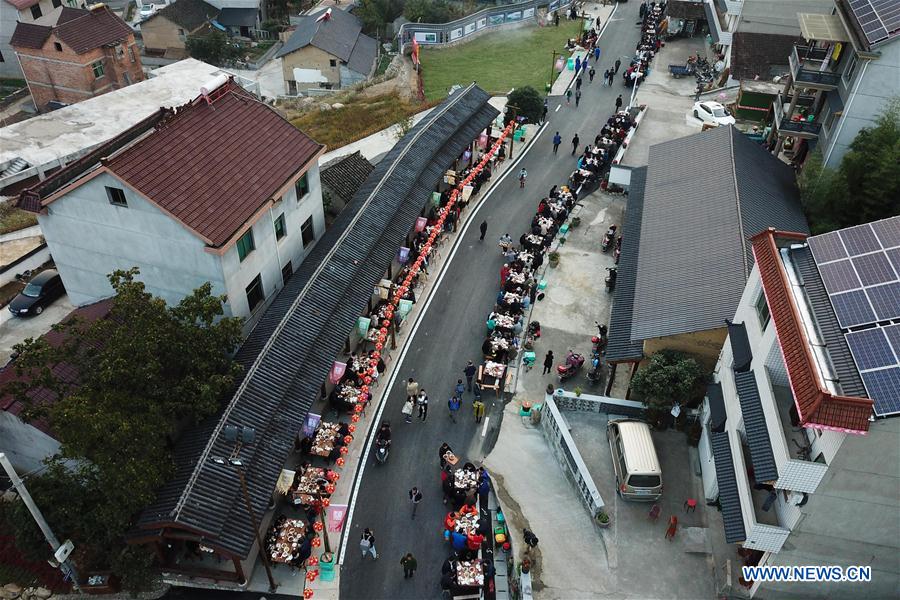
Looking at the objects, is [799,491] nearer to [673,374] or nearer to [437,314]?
[673,374]

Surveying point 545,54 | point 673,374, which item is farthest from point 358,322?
point 545,54

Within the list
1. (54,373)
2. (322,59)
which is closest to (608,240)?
(54,373)

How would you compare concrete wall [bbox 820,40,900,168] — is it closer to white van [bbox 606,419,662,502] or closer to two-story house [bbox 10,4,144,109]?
white van [bbox 606,419,662,502]

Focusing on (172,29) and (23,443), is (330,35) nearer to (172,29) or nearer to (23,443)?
(172,29)

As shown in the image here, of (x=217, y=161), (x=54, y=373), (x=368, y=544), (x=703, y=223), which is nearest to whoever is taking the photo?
(x=368, y=544)

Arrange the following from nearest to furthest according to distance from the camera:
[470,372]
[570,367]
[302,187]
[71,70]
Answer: [470,372] < [570,367] < [302,187] < [71,70]

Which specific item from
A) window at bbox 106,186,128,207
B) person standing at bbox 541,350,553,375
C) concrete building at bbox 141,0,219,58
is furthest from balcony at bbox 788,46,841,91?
concrete building at bbox 141,0,219,58
